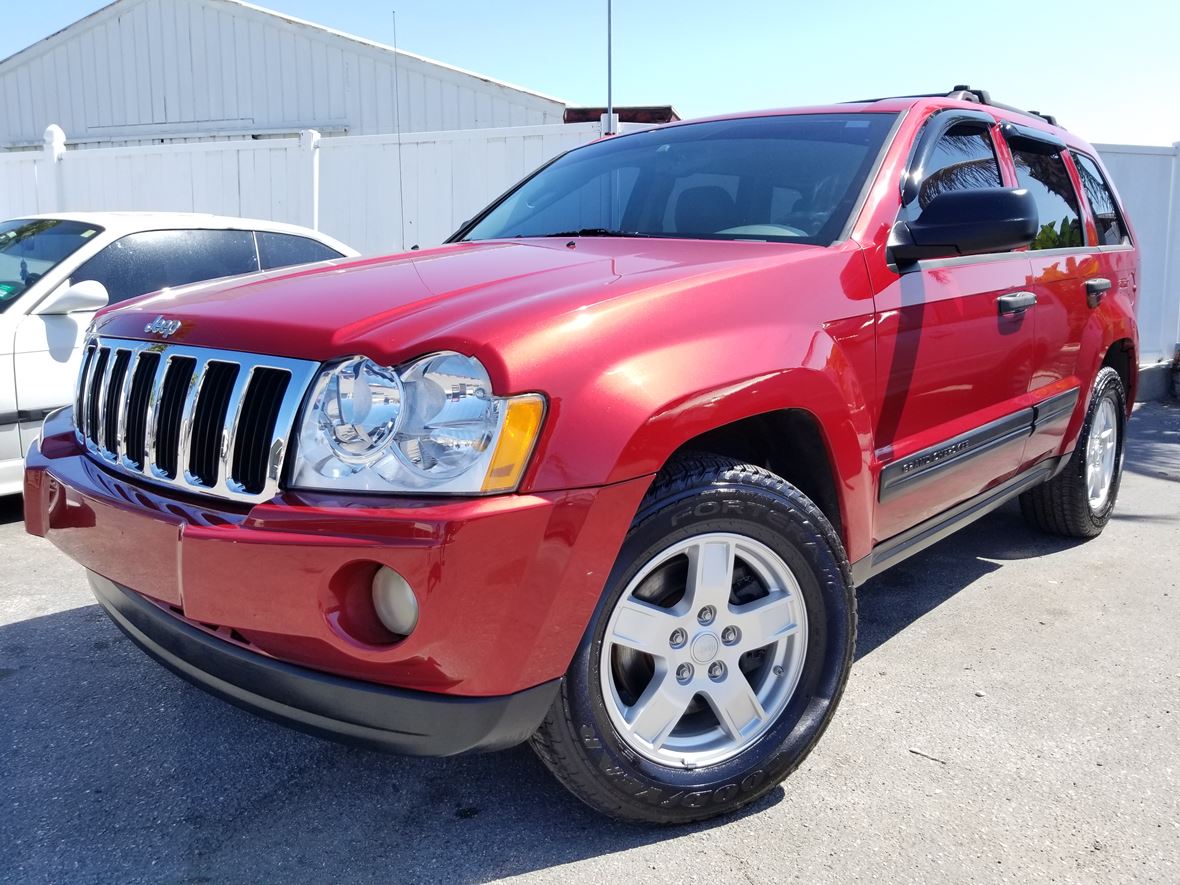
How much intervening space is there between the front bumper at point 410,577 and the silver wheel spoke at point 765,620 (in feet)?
1.61

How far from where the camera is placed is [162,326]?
227cm

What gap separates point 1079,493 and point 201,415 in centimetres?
376

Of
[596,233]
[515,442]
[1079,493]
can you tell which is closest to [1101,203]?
[1079,493]

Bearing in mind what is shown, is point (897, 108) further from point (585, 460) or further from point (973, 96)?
point (585, 460)

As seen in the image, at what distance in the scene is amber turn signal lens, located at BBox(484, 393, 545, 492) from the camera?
1768mm

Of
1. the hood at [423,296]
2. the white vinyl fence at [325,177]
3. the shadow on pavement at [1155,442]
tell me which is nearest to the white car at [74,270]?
the hood at [423,296]

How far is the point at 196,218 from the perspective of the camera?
5.38 metres

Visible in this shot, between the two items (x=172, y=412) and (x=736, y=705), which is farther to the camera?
(x=736, y=705)

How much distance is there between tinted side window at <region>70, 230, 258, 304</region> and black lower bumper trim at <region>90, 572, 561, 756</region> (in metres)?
3.48

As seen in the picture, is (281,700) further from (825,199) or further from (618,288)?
(825,199)

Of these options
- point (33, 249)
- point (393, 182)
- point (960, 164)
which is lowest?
point (33, 249)

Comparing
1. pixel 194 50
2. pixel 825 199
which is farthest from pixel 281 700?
pixel 194 50

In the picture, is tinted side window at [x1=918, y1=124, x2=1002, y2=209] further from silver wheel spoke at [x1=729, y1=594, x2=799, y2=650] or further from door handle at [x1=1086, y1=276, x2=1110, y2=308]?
silver wheel spoke at [x1=729, y1=594, x2=799, y2=650]

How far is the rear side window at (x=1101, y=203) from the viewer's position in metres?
4.30
